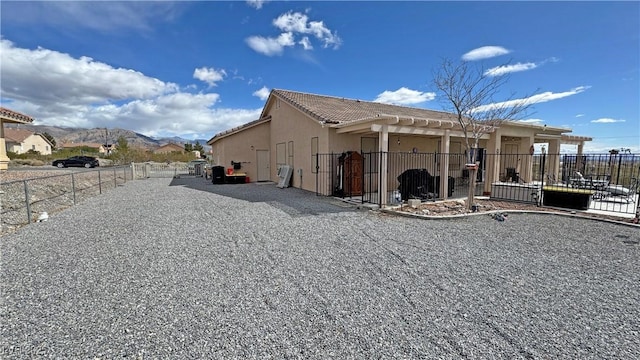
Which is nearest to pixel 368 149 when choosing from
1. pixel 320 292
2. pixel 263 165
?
pixel 263 165

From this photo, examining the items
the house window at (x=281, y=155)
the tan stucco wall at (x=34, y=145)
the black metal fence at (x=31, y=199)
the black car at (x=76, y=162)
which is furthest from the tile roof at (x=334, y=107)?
the tan stucco wall at (x=34, y=145)

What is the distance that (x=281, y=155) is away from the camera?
53.0ft

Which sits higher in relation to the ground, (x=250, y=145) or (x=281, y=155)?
(x=250, y=145)

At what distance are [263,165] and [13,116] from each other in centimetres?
1183

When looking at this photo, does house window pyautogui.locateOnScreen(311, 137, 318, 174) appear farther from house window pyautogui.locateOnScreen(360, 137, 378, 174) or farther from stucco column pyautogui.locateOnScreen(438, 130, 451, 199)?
stucco column pyautogui.locateOnScreen(438, 130, 451, 199)

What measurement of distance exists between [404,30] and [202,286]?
12227 millimetres

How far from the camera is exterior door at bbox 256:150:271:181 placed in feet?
58.4

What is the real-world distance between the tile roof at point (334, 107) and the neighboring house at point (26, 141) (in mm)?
58635

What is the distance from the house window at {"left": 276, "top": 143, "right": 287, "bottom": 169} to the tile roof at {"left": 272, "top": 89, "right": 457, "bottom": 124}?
2.66 meters

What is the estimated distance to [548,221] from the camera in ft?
23.6

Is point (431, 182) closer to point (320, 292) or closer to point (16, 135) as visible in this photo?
point (320, 292)

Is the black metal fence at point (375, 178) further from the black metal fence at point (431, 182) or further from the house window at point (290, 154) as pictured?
the house window at point (290, 154)

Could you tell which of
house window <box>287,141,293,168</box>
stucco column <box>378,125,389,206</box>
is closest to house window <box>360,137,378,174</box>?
stucco column <box>378,125,389,206</box>

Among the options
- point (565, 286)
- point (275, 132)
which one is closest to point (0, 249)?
point (565, 286)
